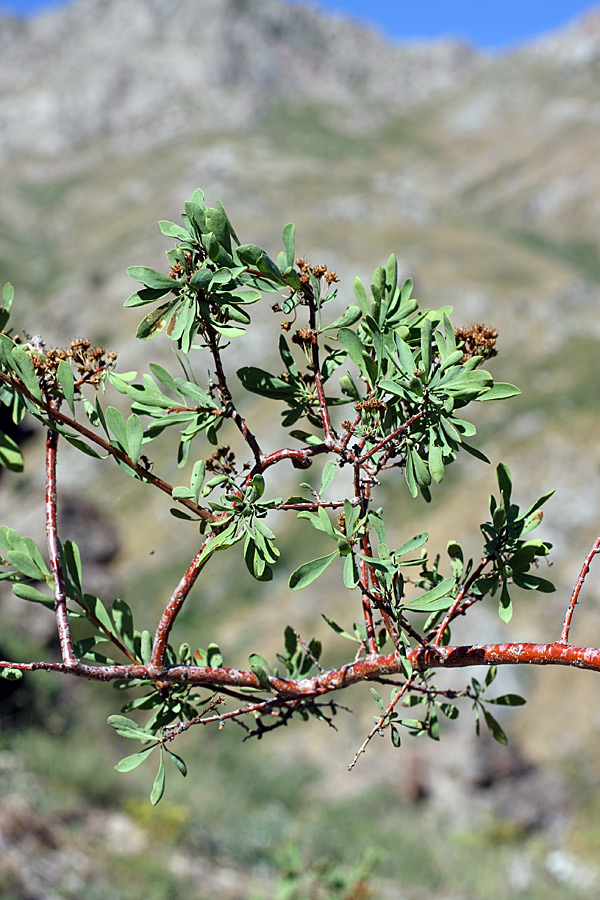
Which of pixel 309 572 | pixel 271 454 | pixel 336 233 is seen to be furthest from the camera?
pixel 336 233

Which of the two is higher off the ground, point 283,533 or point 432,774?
point 283,533

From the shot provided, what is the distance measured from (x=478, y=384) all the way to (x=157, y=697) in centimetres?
69

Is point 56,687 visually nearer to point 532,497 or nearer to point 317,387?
point 317,387

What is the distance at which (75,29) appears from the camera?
62.2m

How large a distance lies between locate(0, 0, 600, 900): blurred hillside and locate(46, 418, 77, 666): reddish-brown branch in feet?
12.1

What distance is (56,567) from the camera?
1.02 m

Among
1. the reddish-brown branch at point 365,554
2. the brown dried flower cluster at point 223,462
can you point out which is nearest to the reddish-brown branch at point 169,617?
the brown dried flower cluster at point 223,462

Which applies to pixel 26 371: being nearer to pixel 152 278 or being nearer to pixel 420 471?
pixel 152 278

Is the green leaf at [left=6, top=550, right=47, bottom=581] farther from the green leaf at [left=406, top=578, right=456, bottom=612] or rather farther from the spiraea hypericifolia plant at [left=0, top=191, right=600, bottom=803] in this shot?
the green leaf at [left=406, top=578, right=456, bottom=612]

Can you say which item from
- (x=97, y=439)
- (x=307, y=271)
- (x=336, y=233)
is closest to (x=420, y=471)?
(x=307, y=271)

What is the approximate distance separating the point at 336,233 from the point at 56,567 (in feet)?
96.1

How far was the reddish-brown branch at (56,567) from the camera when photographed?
3.17ft

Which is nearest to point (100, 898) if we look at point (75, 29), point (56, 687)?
point (56, 687)

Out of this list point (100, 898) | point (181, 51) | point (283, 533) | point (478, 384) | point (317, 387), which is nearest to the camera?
point (478, 384)
